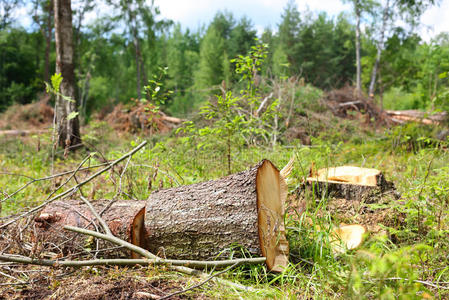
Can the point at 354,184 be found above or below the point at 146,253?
above

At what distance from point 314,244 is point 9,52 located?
2692 cm

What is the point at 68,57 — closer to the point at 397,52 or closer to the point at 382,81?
the point at 397,52

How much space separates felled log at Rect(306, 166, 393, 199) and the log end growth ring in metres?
0.63

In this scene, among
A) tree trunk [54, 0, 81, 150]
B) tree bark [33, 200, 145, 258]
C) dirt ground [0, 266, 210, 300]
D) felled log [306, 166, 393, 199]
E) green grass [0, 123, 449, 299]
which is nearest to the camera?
green grass [0, 123, 449, 299]

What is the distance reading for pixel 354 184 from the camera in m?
2.95

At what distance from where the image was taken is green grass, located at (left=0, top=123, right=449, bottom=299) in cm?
144

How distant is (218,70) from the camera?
18.9m

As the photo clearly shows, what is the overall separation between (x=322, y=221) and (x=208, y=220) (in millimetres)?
853

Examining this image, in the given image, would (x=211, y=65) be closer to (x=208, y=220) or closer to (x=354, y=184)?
(x=354, y=184)

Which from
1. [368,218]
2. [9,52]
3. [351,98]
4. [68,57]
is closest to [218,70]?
[351,98]

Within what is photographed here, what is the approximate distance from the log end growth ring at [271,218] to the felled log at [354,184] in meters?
0.63

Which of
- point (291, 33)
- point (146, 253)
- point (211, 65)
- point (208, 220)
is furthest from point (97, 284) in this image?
point (291, 33)

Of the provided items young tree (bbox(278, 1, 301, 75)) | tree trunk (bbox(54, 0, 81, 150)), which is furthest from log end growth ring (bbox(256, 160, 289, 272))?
young tree (bbox(278, 1, 301, 75))

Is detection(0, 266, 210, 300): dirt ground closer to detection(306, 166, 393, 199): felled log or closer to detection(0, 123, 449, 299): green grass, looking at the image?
detection(0, 123, 449, 299): green grass
